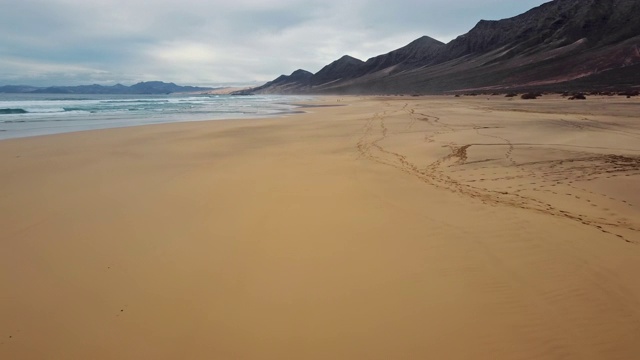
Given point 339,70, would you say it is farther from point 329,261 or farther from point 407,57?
point 329,261

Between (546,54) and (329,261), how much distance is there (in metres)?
86.6

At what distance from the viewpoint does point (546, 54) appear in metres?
71.1

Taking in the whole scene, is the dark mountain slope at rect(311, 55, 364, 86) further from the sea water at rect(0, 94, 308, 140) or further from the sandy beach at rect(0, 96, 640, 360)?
the sandy beach at rect(0, 96, 640, 360)

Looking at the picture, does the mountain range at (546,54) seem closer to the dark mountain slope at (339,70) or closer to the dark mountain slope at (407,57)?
the dark mountain slope at (407,57)

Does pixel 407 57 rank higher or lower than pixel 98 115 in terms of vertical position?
higher

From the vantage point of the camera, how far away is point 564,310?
9.32 feet

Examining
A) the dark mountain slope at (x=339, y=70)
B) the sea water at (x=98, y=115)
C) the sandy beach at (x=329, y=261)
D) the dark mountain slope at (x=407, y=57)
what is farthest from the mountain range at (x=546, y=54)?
the sandy beach at (x=329, y=261)

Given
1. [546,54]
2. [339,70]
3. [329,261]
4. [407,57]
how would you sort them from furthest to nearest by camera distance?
[339,70] → [407,57] → [546,54] → [329,261]

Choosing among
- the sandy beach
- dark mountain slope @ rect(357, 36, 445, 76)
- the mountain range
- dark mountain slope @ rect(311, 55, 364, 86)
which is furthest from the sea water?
dark mountain slope @ rect(311, 55, 364, 86)

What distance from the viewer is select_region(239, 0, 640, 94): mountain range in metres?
52.2

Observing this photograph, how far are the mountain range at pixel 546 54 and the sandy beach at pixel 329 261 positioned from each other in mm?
45645

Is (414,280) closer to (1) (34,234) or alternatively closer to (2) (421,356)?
(2) (421,356)

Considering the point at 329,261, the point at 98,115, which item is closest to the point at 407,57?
the point at 98,115

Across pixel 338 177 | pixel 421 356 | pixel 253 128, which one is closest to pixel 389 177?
pixel 338 177
